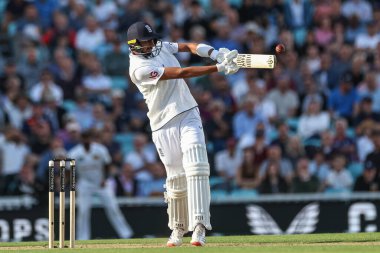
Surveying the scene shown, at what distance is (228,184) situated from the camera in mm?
16359

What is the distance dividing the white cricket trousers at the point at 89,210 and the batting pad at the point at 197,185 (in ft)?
15.4

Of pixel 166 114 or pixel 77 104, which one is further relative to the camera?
pixel 77 104

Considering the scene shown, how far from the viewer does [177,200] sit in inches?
430

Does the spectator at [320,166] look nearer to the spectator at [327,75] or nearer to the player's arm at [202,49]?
the spectator at [327,75]

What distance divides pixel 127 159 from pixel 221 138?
4.78 feet

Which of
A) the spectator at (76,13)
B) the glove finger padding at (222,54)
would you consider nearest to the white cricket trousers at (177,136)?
the glove finger padding at (222,54)

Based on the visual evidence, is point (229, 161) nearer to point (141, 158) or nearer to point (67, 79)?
point (141, 158)

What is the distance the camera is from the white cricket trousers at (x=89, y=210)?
15266 millimetres

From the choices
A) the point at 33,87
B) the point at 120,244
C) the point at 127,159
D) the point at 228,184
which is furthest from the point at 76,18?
the point at 120,244

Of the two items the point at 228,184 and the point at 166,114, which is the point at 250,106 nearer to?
the point at 228,184

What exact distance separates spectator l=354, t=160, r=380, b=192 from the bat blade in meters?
6.15

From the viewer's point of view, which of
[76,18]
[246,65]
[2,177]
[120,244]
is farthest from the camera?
[76,18]

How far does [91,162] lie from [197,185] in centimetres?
599

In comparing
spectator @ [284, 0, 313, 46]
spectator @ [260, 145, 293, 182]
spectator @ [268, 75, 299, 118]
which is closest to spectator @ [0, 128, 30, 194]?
spectator @ [260, 145, 293, 182]
